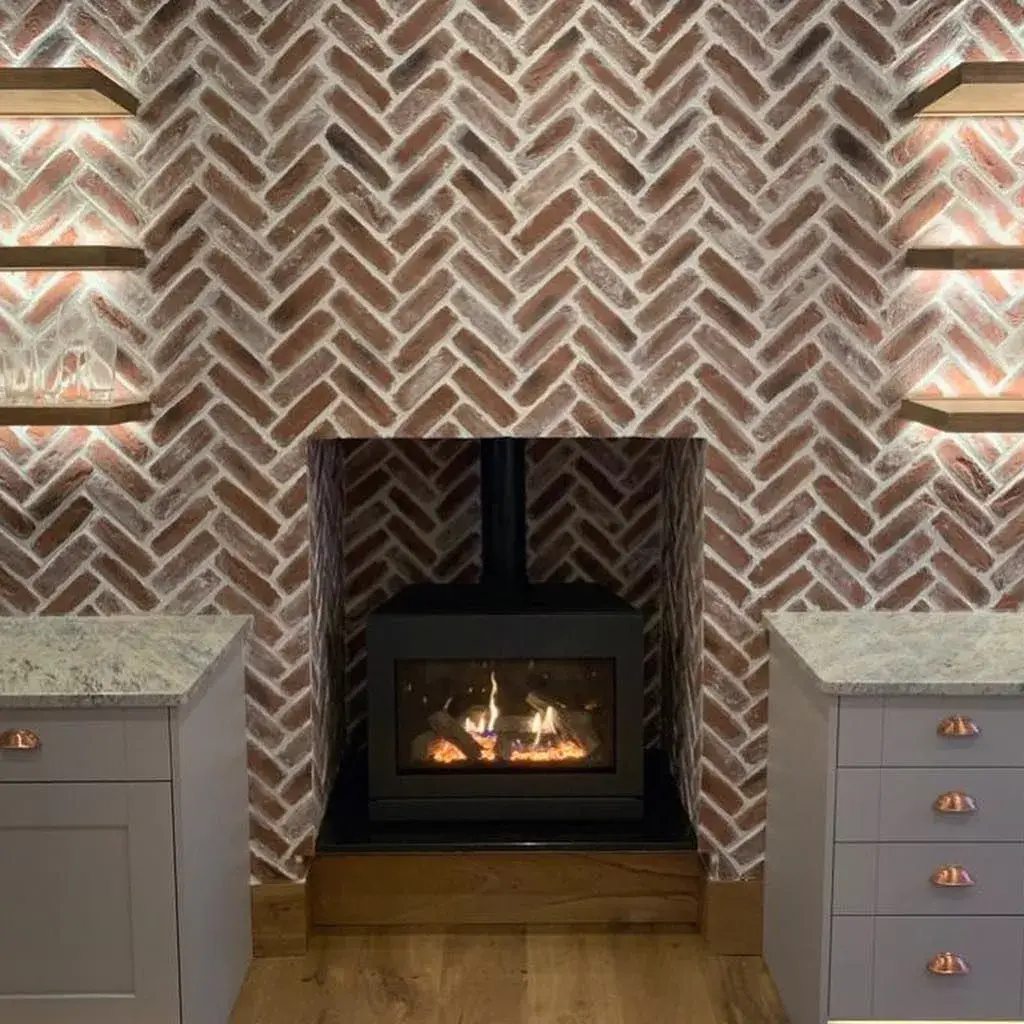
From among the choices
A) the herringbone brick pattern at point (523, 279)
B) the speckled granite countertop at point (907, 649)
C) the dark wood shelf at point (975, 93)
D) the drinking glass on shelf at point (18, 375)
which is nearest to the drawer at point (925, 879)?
the speckled granite countertop at point (907, 649)

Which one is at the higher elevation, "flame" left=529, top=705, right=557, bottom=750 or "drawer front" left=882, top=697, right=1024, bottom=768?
"drawer front" left=882, top=697, right=1024, bottom=768

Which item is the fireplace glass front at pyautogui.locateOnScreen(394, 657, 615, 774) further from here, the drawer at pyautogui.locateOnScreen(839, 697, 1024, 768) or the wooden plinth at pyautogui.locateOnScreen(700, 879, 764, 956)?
the drawer at pyautogui.locateOnScreen(839, 697, 1024, 768)

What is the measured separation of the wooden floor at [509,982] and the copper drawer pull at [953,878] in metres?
0.56

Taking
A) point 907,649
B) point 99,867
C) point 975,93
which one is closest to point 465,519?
point 907,649

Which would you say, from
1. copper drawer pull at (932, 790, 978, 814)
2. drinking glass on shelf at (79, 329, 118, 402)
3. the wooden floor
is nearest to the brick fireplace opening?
the wooden floor

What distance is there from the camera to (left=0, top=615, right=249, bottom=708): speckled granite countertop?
2.60m

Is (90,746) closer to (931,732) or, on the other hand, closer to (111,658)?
(111,658)

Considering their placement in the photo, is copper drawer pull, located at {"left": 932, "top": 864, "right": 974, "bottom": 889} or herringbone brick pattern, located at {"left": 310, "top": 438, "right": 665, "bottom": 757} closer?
copper drawer pull, located at {"left": 932, "top": 864, "right": 974, "bottom": 889}

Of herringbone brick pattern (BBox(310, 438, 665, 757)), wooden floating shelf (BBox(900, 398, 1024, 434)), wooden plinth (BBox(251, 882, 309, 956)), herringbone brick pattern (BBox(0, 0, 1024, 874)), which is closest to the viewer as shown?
wooden floating shelf (BBox(900, 398, 1024, 434))

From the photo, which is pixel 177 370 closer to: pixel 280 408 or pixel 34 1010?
pixel 280 408

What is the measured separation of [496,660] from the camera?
3.45 m

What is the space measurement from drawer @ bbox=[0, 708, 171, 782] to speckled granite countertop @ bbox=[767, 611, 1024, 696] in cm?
133

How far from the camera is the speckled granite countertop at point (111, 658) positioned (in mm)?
2596

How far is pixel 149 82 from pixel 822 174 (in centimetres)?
155
